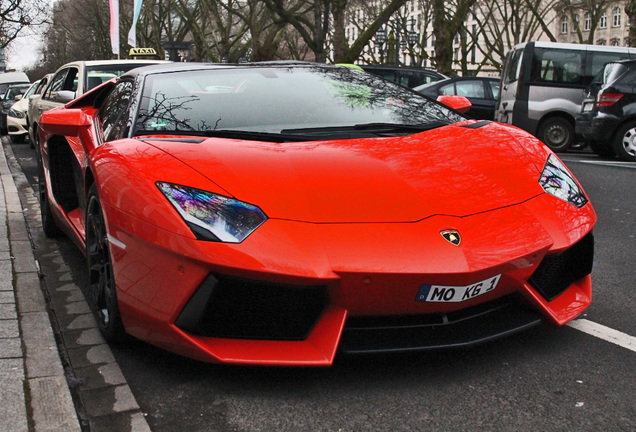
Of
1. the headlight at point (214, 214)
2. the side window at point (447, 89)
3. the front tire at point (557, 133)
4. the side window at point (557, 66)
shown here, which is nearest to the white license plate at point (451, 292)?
the headlight at point (214, 214)

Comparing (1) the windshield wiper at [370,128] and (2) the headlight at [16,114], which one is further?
(2) the headlight at [16,114]

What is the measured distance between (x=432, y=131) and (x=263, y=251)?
4.28ft

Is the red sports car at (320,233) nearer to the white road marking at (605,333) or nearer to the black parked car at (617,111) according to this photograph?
the white road marking at (605,333)

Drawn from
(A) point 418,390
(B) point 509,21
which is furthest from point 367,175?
(B) point 509,21

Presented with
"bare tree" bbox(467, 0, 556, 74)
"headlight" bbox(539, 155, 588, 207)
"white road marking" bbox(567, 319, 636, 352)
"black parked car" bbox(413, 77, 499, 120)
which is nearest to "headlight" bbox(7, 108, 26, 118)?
"black parked car" bbox(413, 77, 499, 120)

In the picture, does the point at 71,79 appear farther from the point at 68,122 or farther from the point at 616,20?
the point at 616,20

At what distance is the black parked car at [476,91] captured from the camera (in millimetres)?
15812

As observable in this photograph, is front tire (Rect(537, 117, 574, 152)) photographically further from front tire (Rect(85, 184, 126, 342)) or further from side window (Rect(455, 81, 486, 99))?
front tire (Rect(85, 184, 126, 342))

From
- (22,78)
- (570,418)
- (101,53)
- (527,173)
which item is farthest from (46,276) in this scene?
(101,53)

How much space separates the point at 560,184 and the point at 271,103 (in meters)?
1.37

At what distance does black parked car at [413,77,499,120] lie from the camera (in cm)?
1581

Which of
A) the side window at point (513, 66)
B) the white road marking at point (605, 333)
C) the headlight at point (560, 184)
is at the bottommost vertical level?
the white road marking at point (605, 333)

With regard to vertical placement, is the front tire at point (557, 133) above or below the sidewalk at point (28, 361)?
below

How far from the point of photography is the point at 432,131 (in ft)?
12.2
